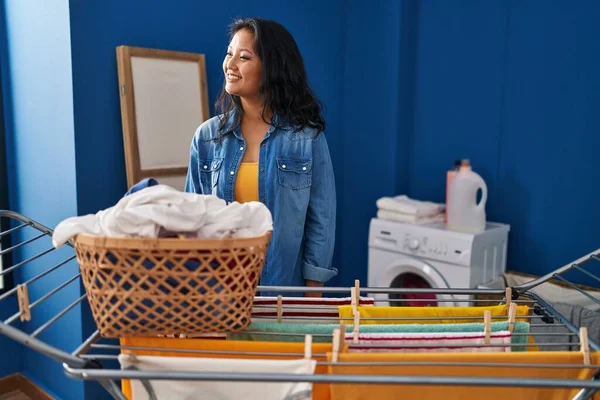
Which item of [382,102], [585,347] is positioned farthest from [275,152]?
[382,102]

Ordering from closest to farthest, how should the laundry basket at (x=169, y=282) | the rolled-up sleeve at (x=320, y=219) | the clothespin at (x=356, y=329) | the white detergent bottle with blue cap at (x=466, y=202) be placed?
the laundry basket at (x=169, y=282)
the clothespin at (x=356, y=329)
the rolled-up sleeve at (x=320, y=219)
the white detergent bottle with blue cap at (x=466, y=202)

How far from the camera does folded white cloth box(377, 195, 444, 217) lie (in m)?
2.93

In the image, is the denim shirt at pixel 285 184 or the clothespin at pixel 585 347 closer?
the clothespin at pixel 585 347

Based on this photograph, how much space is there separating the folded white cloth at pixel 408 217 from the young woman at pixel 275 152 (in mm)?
1270

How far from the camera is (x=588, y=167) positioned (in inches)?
107

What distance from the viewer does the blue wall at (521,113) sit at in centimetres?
273

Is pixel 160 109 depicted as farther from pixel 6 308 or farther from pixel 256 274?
pixel 256 274

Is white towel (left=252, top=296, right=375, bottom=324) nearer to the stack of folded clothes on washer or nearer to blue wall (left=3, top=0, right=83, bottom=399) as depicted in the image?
blue wall (left=3, top=0, right=83, bottom=399)

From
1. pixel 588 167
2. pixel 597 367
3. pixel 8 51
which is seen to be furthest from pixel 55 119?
pixel 588 167

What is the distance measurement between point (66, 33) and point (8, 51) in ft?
1.82

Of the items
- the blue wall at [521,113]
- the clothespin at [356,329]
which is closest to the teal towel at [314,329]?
the clothespin at [356,329]

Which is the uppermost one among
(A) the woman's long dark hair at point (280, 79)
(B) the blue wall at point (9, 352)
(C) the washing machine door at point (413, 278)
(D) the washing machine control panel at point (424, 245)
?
(A) the woman's long dark hair at point (280, 79)

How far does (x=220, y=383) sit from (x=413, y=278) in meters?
2.27

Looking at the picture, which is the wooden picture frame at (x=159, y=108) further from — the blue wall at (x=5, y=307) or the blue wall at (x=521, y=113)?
the blue wall at (x=521, y=113)
